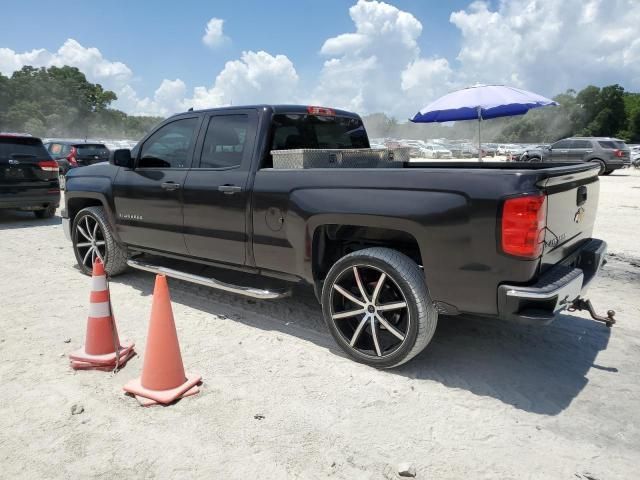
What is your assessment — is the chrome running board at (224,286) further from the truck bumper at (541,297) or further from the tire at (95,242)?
the truck bumper at (541,297)

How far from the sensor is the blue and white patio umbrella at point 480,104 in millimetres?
10844

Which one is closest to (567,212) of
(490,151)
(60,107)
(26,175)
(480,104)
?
(480,104)

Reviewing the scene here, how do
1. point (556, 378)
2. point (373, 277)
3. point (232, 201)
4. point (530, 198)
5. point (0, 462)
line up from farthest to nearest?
point (232, 201) < point (373, 277) < point (556, 378) < point (530, 198) < point (0, 462)

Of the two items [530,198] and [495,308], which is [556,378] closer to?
[495,308]

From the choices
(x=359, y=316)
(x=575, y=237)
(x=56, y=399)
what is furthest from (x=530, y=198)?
(x=56, y=399)

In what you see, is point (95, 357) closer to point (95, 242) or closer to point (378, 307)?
point (378, 307)

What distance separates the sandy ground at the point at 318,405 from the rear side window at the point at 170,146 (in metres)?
1.43

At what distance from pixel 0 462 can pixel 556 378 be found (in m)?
3.33

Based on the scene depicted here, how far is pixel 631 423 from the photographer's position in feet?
9.30

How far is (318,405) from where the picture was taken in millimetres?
3049

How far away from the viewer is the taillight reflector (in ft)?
14.9

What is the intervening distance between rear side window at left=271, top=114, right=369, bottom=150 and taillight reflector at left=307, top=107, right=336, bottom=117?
0.03m

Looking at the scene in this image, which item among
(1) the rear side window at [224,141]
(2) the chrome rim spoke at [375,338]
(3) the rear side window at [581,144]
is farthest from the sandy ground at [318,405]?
(3) the rear side window at [581,144]

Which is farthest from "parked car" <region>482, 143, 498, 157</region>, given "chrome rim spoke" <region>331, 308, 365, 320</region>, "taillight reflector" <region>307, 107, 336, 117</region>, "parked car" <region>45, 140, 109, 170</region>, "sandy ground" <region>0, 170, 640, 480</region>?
"chrome rim spoke" <region>331, 308, 365, 320</region>
